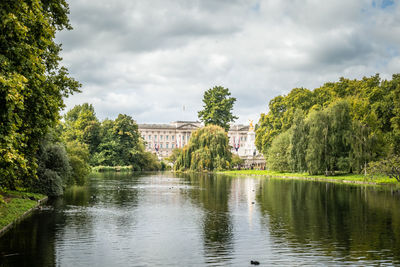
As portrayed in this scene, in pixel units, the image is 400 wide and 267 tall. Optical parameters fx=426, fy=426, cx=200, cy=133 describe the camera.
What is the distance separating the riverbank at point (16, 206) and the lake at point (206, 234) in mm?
446

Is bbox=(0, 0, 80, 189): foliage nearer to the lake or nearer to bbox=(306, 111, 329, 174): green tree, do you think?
the lake

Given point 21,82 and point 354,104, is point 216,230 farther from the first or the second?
point 354,104

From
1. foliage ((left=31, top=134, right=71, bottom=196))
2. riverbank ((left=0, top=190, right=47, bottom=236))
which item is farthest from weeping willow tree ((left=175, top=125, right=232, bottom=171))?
riverbank ((left=0, top=190, right=47, bottom=236))

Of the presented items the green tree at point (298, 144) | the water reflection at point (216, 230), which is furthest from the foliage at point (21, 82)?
the green tree at point (298, 144)

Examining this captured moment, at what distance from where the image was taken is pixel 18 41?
12406 mm

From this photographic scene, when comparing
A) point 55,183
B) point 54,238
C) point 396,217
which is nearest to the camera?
point 54,238

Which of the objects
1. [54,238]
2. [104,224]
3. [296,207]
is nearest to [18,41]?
[54,238]

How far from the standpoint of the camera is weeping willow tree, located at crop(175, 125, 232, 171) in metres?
72.6

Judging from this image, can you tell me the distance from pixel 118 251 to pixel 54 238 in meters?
3.00

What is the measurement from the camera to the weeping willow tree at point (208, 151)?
238 ft

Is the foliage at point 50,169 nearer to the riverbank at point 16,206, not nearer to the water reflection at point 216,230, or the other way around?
the riverbank at point 16,206

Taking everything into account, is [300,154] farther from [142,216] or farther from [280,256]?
[280,256]

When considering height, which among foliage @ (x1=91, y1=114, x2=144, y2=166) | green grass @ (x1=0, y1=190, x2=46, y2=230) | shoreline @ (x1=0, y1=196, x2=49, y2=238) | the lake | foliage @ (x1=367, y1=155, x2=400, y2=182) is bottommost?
the lake

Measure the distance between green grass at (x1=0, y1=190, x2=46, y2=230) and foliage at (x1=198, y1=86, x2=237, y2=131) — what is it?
6723cm
